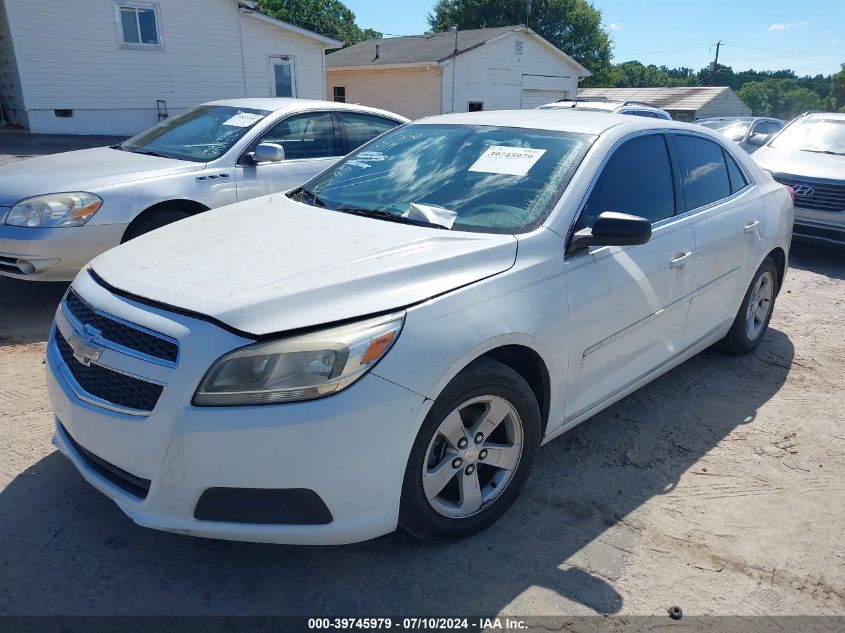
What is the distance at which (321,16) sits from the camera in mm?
58469

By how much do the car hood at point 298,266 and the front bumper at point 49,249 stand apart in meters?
1.96

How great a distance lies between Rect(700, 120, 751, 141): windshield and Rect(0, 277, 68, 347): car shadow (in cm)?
1394

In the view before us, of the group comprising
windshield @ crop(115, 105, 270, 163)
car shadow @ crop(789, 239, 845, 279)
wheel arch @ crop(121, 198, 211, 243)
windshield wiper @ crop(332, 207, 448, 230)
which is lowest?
car shadow @ crop(789, 239, 845, 279)

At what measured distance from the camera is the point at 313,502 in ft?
7.17

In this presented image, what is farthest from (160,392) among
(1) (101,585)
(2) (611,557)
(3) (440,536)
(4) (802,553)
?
(4) (802,553)

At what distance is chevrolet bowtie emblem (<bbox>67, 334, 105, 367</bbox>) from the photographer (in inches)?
91.9

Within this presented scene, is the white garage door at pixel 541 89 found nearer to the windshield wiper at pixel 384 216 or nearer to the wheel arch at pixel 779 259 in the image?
the wheel arch at pixel 779 259

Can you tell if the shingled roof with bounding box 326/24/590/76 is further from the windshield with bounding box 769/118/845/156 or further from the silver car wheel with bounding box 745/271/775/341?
the silver car wheel with bounding box 745/271/775/341

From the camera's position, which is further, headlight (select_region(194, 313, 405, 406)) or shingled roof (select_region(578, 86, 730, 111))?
shingled roof (select_region(578, 86, 730, 111))

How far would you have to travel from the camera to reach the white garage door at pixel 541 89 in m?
30.7

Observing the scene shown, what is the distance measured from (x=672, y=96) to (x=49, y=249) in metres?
45.1

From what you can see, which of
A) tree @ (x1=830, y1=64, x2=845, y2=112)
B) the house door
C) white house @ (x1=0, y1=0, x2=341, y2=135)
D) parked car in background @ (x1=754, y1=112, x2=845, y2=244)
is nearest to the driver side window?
parked car in background @ (x1=754, y1=112, x2=845, y2=244)

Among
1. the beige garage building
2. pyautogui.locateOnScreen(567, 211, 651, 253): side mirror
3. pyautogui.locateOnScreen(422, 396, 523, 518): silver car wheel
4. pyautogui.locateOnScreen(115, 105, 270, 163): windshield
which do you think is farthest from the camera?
the beige garage building

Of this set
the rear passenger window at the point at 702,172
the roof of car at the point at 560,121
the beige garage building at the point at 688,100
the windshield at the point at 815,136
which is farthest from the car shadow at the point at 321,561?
the beige garage building at the point at 688,100
